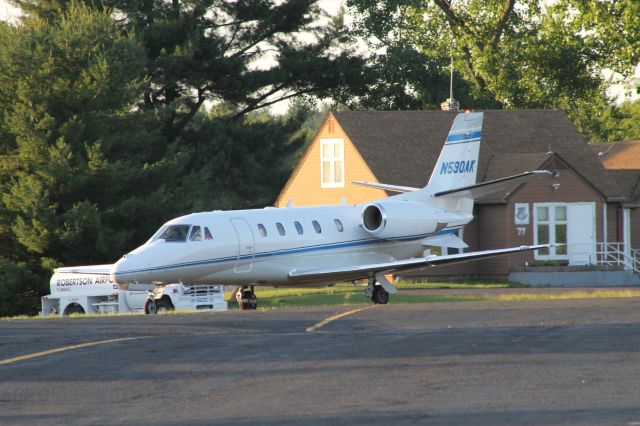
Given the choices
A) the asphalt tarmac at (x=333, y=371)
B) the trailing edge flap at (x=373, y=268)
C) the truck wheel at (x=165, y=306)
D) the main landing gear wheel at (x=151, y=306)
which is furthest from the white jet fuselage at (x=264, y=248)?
the asphalt tarmac at (x=333, y=371)

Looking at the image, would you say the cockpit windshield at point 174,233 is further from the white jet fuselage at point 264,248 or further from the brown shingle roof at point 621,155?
the brown shingle roof at point 621,155

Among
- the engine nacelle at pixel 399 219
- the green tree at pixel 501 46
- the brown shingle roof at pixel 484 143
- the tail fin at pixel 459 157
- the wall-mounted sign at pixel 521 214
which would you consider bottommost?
the engine nacelle at pixel 399 219

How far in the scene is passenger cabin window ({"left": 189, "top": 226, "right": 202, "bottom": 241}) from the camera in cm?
2788

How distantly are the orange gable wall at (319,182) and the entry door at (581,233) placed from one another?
283 inches

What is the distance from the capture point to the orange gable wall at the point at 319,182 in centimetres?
4819

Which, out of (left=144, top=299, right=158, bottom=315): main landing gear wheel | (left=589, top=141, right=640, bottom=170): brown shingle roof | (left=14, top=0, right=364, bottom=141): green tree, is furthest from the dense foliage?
(left=589, top=141, right=640, bottom=170): brown shingle roof

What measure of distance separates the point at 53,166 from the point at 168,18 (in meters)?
17.0

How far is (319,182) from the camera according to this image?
50594 millimetres

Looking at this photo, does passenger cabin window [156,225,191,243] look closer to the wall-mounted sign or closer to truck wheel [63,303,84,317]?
truck wheel [63,303,84,317]

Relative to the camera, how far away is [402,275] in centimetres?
4628

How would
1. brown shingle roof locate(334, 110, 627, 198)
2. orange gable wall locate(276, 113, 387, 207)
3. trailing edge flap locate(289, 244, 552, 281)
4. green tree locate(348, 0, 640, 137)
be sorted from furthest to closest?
green tree locate(348, 0, 640, 137)
orange gable wall locate(276, 113, 387, 207)
brown shingle roof locate(334, 110, 627, 198)
trailing edge flap locate(289, 244, 552, 281)

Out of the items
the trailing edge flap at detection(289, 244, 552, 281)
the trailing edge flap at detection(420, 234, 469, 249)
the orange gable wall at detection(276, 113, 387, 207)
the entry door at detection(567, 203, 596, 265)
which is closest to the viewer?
the trailing edge flap at detection(289, 244, 552, 281)

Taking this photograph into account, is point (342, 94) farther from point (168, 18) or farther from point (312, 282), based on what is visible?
point (312, 282)

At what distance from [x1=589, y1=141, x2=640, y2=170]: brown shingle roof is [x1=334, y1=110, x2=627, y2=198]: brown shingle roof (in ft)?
34.8
